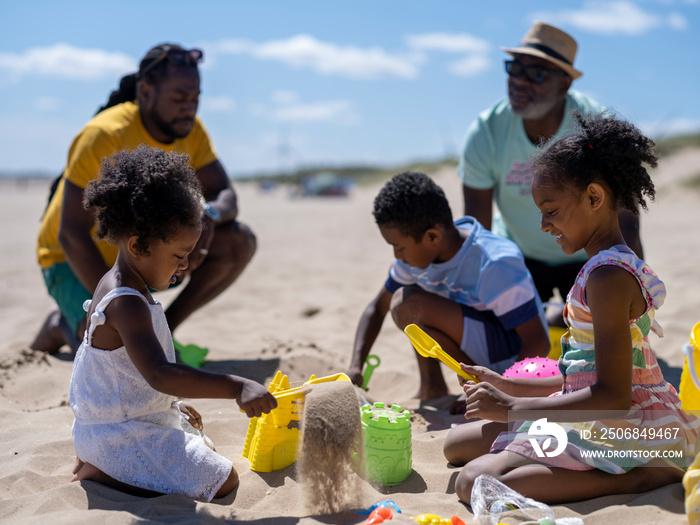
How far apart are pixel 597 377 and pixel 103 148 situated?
9.64ft

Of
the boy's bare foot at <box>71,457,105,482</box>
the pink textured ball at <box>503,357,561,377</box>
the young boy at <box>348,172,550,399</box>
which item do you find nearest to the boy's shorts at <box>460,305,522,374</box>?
the young boy at <box>348,172,550,399</box>

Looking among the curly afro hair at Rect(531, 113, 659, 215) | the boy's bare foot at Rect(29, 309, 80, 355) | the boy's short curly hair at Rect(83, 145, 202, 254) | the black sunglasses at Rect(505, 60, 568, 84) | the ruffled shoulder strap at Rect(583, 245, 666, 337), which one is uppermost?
the black sunglasses at Rect(505, 60, 568, 84)

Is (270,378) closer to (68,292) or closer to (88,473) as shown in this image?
(68,292)

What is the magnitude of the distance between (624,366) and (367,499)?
0.93 m

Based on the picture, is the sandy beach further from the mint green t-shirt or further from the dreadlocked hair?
the dreadlocked hair

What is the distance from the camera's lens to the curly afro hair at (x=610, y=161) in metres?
2.21

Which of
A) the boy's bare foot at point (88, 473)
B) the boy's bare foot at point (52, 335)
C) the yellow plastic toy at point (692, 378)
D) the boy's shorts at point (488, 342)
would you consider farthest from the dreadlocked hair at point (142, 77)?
the yellow plastic toy at point (692, 378)

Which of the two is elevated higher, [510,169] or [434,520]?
[510,169]

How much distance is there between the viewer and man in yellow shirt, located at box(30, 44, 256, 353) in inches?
146

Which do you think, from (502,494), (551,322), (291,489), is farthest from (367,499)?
(551,322)

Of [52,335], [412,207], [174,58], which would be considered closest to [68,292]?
[52,335]

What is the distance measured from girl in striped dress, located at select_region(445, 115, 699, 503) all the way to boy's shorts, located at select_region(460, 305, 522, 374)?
0.80 metres

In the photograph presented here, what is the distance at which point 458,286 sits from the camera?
329 cm

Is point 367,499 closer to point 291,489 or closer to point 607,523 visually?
point 291,489
